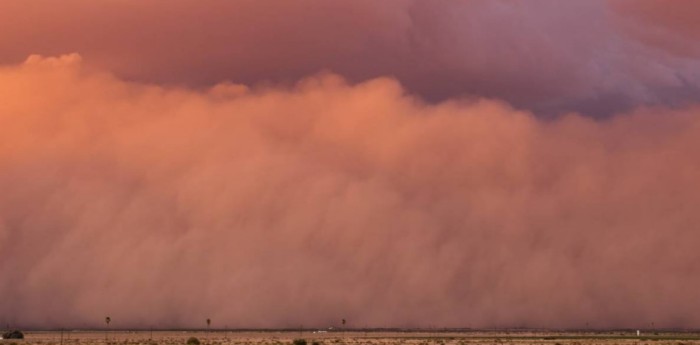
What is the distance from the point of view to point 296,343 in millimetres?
148750

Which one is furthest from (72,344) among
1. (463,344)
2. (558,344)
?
(558,344)

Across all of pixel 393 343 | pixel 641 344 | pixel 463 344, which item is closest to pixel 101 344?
pixel 393 343

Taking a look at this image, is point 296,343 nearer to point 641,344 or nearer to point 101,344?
point 101,344

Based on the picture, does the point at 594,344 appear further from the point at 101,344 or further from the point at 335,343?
the point at 101,344

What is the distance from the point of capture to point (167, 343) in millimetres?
164250

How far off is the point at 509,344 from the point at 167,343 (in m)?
60.9

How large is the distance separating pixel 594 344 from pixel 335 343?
46.4 meters

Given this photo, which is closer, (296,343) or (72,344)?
(296,343)

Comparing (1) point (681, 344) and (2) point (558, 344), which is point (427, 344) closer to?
(2) point (558, 344)

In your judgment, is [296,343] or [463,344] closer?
[296,343]

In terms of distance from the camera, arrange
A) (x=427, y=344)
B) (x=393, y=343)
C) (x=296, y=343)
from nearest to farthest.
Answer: (x=296, y=343) < (x=427, y=344) < (x=393, y=343)

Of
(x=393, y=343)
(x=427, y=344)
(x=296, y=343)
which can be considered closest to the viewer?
(x=296, y=343)

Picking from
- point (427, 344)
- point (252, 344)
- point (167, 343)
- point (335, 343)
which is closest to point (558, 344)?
point (427, 344)

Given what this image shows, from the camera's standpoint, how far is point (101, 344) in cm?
16550
